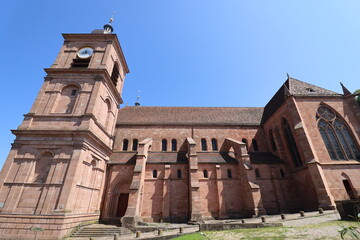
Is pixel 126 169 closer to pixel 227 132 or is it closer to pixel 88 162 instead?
pixel 88 162

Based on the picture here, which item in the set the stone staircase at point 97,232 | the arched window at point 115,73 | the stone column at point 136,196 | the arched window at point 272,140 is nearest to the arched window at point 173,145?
the stone column at point 136,196

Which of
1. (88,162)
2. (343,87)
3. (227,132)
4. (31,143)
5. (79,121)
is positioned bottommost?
(88,162)

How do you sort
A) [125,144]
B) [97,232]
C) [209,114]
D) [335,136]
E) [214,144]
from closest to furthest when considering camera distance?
[97,232]
[335,136]
[125,144]
[214,144]
[209,114]

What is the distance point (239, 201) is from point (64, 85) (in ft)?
70.2

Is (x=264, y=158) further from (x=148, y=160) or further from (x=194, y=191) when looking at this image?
(x=148, y=160)

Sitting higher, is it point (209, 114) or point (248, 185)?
point (209, 114)

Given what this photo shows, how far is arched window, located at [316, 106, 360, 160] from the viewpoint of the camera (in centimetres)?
1631

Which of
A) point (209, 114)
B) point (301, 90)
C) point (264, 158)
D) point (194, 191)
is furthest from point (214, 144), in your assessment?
point (301, 90)

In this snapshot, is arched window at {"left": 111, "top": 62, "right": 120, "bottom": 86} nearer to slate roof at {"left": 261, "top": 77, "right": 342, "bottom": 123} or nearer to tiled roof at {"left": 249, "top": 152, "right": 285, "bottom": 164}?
tiled roof at {"left": 249, "top": 152, "right": 285, "bottom": 164}

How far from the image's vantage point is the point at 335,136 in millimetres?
17078

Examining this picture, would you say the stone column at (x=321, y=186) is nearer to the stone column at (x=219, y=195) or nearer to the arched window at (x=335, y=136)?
the arched window at (x=335, y=136)

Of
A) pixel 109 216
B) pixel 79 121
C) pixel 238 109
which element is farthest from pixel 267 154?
pixel 79 121

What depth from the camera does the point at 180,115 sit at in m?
25.0

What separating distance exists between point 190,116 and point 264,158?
11.2 m
